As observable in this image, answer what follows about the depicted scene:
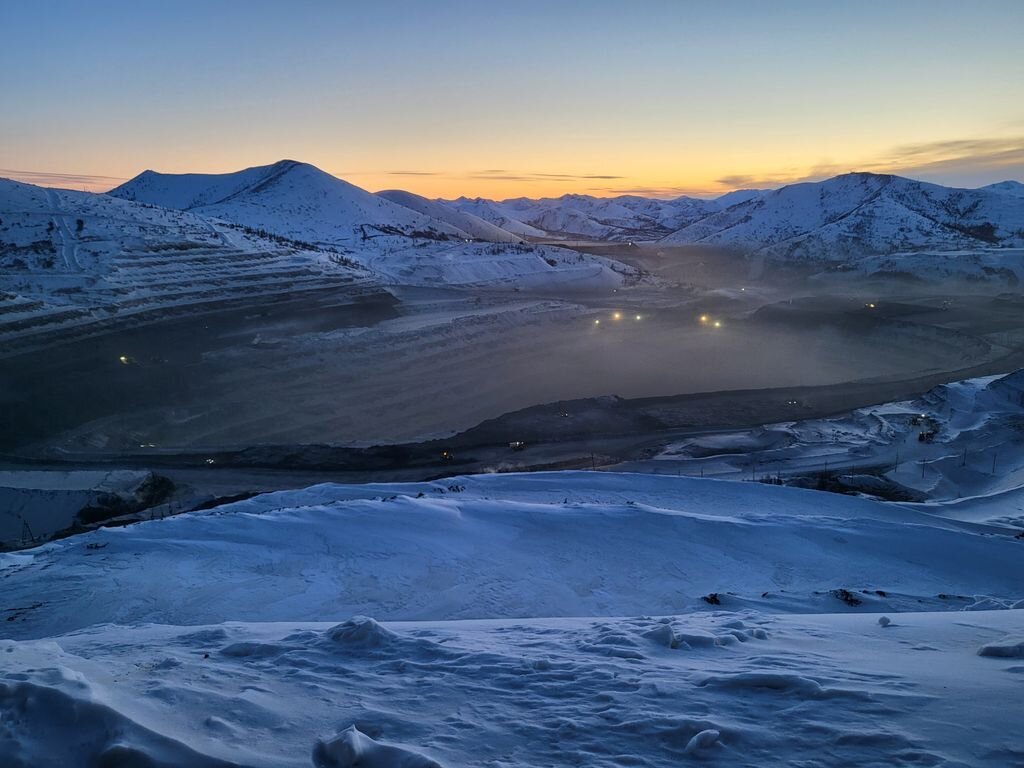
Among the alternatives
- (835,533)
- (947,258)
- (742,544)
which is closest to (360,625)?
(742,544)

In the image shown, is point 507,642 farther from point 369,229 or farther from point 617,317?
point 369,229

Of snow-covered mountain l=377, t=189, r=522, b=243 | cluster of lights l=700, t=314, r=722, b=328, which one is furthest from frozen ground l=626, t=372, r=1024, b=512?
snow-covered mountain l=377, t=189, r=522, b=243

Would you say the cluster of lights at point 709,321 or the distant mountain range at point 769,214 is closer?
the cluster of lights at point 709,321

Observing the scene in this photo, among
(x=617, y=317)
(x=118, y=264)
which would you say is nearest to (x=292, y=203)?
(x=118, y=264)

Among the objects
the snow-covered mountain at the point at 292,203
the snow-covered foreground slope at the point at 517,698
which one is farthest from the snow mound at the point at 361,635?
the snow-covered mountain at the point at 292,203

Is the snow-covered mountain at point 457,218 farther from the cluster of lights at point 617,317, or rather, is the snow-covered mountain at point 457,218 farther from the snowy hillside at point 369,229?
the cluster of lights at point 617,317

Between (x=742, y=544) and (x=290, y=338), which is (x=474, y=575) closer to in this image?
(x=742, y=544)
